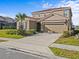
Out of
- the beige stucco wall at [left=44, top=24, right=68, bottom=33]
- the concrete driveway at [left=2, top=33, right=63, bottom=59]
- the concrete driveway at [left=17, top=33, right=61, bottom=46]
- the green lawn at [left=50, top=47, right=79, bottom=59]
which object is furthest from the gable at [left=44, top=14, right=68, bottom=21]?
the green lawn at [left=50, top=47, right=79, bottom=59]

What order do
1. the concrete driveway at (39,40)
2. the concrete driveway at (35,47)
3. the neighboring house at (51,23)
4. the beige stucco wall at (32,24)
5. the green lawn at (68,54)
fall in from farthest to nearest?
the beige stucco wall at (32,24), the neighboring house at (51,23), the concrete driveway at (39,40), the concrete driveway at (35,47), the green lawn at (68,54)

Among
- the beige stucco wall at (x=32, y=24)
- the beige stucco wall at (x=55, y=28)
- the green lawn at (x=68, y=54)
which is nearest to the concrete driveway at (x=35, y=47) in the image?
the green lawn at (x=68, y=54)

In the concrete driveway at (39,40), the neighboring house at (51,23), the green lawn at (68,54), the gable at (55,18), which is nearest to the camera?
the green lawn at (68,54)

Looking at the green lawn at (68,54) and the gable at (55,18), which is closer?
the green lawn at (68,54)

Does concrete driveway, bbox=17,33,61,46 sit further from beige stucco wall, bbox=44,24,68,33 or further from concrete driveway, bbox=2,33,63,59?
beige stucco wall, bbox=44,24,68,33

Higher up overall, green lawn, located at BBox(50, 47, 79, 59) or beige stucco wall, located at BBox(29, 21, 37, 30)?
beige stucco wall, located at BBox(29, 21, 37, 30)

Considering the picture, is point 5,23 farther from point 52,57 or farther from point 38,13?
point 52,57

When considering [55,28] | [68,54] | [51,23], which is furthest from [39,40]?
[51,23]

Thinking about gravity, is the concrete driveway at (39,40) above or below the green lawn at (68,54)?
above

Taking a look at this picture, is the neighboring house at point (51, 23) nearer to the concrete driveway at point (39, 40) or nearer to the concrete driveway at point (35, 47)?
the concrete driveway at point (39, 40)

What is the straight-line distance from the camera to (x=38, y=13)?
1638 inches

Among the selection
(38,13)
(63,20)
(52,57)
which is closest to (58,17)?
(63,20)

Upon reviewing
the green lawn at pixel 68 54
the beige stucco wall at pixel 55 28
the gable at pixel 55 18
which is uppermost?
the gable at pixel 55 18

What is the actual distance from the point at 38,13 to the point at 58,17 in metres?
12.7
